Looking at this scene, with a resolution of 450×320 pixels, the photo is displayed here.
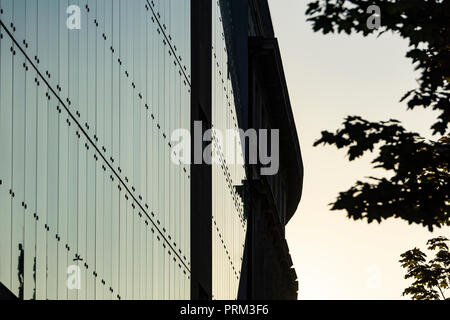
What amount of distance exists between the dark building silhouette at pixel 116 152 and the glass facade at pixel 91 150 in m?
0.03

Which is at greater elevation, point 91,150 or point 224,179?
point 224,179

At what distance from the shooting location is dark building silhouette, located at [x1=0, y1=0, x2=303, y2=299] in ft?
58.2

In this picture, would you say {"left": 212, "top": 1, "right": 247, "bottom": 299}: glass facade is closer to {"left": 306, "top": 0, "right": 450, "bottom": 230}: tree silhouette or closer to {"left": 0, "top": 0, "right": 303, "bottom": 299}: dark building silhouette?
{"left": 0, "top": 0, "right": 303, "bottom": 299}: dark building silhouette

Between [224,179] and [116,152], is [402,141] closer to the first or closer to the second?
[116,152]

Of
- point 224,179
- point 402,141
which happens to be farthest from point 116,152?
point 224,179

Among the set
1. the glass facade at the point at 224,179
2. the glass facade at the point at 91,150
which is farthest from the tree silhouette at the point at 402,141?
the glass facade at the point at 224,179

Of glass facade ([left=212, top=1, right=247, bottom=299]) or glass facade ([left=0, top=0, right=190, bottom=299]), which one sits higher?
glass facade ([left=212, top=1, right=247, bottom=299])

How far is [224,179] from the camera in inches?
1877

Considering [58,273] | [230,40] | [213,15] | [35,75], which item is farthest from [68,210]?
[230,40]

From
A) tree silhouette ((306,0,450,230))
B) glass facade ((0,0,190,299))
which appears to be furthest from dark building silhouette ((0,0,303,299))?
tree silhouette ((306,0,450,230))

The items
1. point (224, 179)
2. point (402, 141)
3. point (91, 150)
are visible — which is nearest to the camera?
point (402, 141)

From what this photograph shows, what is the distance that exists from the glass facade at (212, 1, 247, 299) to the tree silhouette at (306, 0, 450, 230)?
973 inches

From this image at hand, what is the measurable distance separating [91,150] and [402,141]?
6693 millimetres
